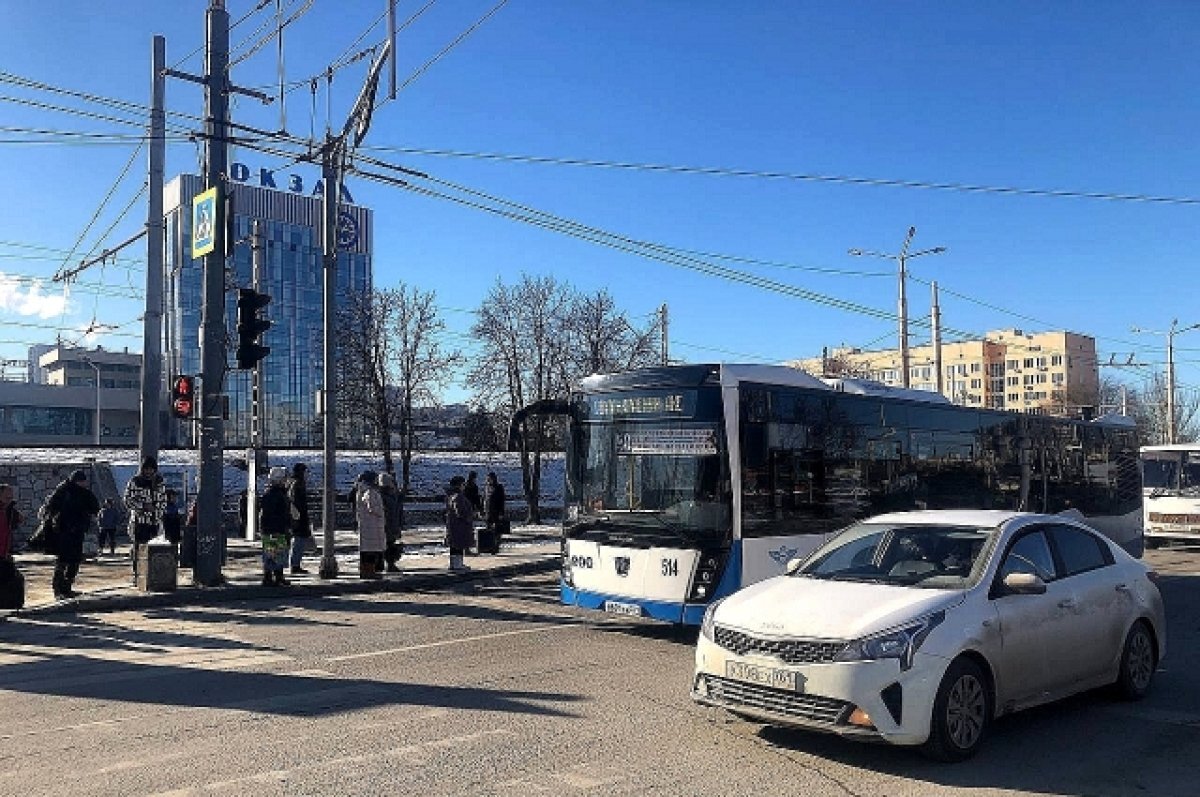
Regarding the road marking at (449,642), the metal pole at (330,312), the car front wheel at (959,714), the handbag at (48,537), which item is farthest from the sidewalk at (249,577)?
the car front wheel at (959,714)

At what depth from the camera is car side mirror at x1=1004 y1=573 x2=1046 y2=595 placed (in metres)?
6.90

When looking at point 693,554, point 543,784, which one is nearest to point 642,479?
point 693,554

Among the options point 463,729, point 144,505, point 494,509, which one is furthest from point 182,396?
point 463,729

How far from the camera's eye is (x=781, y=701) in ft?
20.9

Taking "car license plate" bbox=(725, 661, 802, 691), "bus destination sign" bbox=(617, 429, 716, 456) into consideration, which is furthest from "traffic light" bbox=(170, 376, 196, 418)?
"car license plate" bbox=(725, 661, 802, 691)

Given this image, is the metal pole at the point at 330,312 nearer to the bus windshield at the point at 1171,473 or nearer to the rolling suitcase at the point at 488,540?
the rolling suitcase at the point at 488,540

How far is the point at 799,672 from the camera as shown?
20.7 ft

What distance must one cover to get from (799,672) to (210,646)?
287 inches

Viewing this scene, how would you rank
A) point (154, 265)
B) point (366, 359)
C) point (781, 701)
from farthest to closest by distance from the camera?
point (366, 359), point (154, 265), point (781, 701)

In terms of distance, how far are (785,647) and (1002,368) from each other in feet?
322

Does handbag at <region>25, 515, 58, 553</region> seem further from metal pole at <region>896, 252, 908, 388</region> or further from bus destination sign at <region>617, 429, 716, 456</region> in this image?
metal pole at <region>896, 252, 908, 388</region>

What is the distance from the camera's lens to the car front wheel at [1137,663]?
814 cm

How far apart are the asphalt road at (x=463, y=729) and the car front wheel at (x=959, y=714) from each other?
12 centimetres

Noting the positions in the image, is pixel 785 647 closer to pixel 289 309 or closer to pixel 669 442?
pixel 669 442
